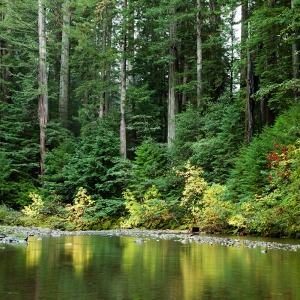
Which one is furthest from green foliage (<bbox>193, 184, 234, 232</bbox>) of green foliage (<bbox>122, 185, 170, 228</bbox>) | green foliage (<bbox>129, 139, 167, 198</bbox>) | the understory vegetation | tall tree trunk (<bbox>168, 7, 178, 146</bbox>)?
tall tree trunk (<bbox>168, 7, 178, 146</bbox>)

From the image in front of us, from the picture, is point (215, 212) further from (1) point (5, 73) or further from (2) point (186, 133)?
(1) point (5, 73)

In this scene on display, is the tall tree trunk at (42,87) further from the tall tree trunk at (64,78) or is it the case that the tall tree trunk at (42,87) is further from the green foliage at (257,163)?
the green foliage at (257,163)

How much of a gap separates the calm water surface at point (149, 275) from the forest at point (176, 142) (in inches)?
208

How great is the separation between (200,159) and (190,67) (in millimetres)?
12113

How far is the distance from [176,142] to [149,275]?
1779 centimetres

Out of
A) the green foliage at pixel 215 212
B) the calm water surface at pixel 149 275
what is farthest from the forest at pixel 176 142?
the calm water surface at pixel 149 275

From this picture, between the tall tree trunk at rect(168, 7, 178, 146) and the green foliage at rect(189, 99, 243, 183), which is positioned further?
the tall tree trunk at rect(168, 7, 178, 146)

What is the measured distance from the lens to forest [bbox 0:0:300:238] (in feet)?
55.8

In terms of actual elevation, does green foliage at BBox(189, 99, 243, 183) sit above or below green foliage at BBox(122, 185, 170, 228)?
above

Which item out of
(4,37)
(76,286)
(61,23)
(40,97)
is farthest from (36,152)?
(76,286)

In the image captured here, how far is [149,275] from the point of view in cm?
664

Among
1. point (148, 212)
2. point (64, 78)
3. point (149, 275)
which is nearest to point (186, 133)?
point (148, 212)

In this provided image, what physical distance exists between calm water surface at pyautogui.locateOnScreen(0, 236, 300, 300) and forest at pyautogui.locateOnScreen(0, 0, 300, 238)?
17.4ft

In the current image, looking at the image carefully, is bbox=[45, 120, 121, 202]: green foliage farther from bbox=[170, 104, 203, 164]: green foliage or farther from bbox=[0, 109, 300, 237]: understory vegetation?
bbox=[170, 104, 203, 164]: green foliage
